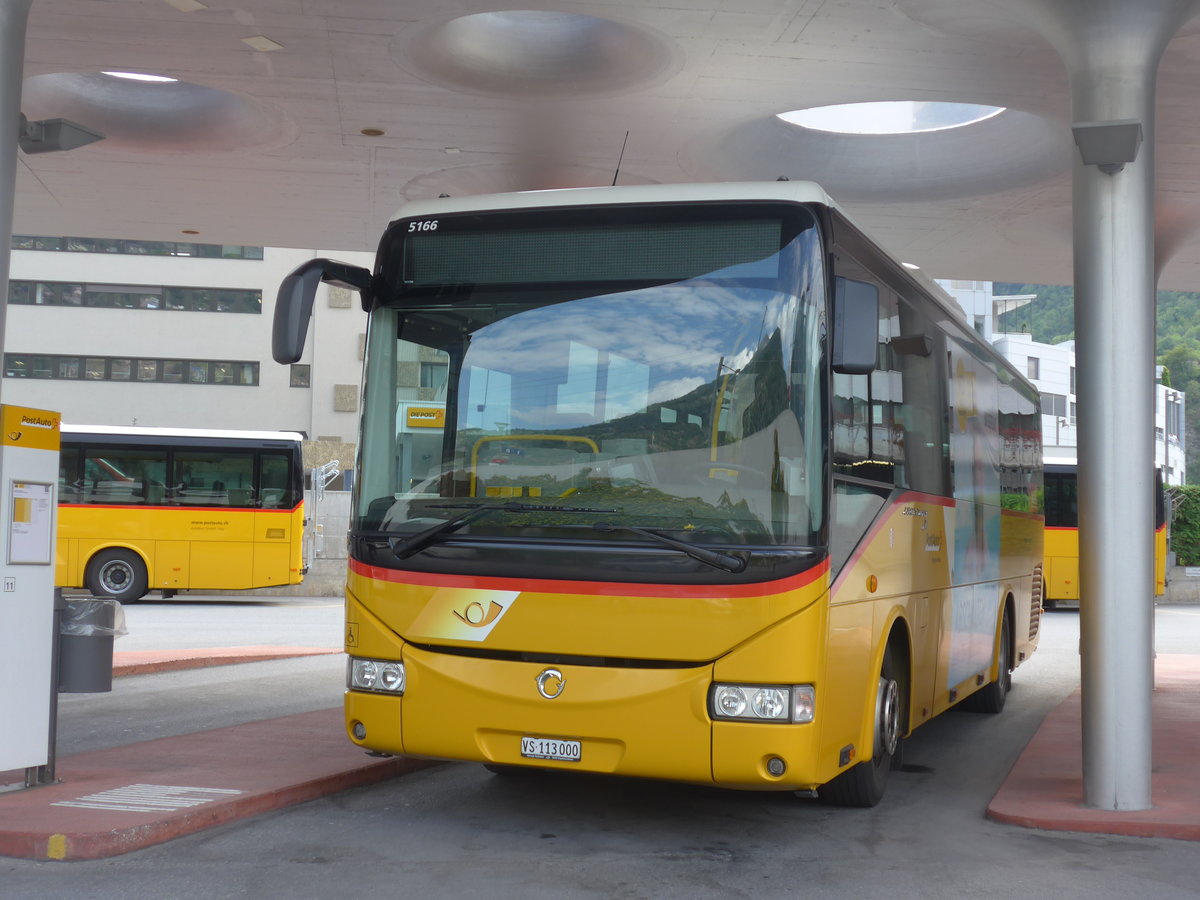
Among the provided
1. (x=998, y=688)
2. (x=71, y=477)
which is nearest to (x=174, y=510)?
(x=71, y=477)

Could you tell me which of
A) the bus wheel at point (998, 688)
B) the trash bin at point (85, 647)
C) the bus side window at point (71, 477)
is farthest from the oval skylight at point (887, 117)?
the bus side window at point (71, 477)

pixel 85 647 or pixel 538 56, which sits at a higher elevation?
pixel 538 56

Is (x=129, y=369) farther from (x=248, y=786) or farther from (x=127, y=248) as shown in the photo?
(x=248, y=786)

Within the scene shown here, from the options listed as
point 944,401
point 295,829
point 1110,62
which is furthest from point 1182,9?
point 295,829

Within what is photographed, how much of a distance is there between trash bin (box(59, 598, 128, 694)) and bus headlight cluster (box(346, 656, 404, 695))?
1880 millimetres

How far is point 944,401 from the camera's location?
9.52m

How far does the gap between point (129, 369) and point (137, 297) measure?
2511 mm

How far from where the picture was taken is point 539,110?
1297 centimetres

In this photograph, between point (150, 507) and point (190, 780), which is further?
point (150, 507)

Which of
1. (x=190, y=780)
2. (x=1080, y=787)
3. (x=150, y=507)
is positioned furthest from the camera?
(x=150, y=507)

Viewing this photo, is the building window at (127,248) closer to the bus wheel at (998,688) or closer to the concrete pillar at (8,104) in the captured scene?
the bus wheel at (998,688)

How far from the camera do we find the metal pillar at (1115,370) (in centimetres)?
767

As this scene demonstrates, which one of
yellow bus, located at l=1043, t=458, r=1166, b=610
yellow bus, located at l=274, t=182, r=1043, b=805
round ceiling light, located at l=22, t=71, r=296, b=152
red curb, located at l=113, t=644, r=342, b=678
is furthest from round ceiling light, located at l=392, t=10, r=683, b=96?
yellow bus, located at l=1043, t=458, r=1166, b=610

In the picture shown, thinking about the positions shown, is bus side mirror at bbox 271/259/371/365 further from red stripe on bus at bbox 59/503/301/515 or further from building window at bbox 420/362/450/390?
red stripe on bus at bbox 59/503/301/515
